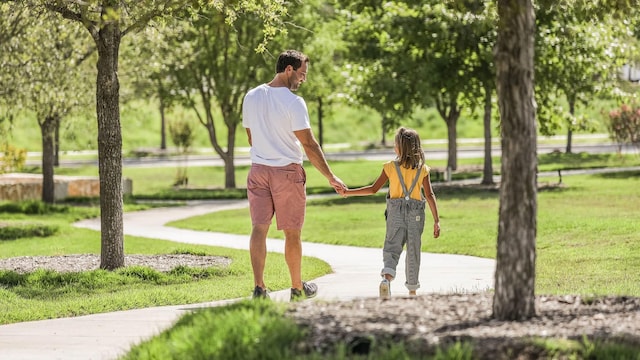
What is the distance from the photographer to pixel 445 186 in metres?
32.2

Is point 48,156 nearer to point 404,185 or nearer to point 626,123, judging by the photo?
point 404,185

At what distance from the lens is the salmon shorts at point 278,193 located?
9281 millimetres

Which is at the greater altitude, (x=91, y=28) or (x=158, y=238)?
(x=91, y=28)

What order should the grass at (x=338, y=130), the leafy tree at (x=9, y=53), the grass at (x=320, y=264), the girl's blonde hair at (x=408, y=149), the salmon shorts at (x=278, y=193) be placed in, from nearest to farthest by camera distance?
the grass at (x=320, y=264)
the salmon shorts at (x=278, y=193)
the girl's blonde hair at (x=408, y=149)
the leafy tree at (x=9, y=53)
the grass at (x=338, y=130)

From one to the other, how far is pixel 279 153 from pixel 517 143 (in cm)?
273

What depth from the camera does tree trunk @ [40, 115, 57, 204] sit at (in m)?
27.5

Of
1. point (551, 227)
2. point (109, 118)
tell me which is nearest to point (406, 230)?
point (109, 118)

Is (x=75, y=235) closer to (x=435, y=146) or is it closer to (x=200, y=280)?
(x=200, y=280)

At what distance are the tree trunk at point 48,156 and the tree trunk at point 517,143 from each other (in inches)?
833

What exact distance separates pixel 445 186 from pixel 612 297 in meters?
24.1

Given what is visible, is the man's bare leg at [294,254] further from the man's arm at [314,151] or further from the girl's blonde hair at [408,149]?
the girl's blonde hair at [408,149]

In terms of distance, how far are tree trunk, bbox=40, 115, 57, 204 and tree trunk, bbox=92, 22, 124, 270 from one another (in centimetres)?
1345

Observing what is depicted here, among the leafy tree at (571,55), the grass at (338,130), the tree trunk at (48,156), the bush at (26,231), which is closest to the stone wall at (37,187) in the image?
the tree trunk at (48,156)

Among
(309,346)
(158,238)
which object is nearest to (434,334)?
(309,346)
